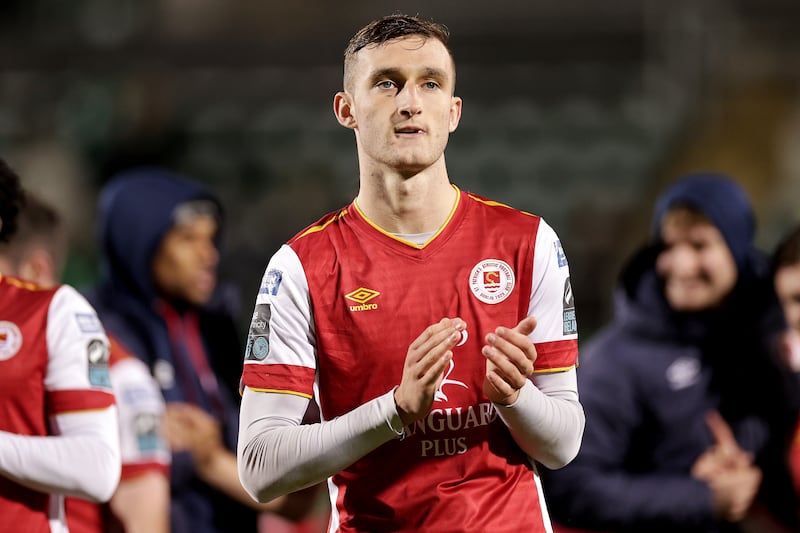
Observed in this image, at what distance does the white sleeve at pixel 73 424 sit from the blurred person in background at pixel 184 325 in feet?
5.87

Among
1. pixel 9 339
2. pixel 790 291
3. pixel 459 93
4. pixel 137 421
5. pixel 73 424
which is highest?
pixel 459 93

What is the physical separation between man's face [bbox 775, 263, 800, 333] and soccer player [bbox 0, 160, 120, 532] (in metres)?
2.81

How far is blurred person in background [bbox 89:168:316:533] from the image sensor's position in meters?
5.36

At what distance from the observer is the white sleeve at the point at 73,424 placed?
132 inches

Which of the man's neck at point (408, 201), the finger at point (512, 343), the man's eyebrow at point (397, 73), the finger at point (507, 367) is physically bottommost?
the finger at point (507, 367)

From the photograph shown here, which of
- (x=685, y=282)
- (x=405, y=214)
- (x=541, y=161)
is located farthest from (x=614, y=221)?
(x=405, y=214)

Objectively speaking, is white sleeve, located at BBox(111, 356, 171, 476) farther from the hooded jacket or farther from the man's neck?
the man's neck

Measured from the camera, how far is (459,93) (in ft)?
51.8

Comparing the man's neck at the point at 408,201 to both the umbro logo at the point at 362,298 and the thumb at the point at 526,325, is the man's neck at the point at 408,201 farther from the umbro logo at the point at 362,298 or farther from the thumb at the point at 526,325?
the thumb at the point at 526,325

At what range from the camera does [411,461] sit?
293cm

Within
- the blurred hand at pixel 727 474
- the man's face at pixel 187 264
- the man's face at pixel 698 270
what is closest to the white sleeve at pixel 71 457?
the man's face at pixel 187 264

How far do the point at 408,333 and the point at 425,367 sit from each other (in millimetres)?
266

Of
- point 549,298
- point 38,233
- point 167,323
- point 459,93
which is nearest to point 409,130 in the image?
point 549,298

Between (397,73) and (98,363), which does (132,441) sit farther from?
(397,73)
